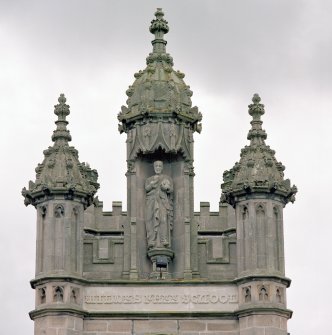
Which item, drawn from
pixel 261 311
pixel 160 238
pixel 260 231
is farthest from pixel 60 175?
pixel 261 311

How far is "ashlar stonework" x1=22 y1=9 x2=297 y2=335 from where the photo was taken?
55625 millimetres

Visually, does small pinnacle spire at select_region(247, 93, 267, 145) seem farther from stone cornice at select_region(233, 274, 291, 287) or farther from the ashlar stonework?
stone cornice at select_region(233, 274, 291, 287)

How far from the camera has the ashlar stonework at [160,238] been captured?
55.6 meters

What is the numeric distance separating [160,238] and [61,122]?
4.29 metres

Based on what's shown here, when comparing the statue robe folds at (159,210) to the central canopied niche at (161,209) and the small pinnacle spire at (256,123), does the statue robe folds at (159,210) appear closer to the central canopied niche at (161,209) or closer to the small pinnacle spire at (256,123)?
the central canopied niche at (161,209)

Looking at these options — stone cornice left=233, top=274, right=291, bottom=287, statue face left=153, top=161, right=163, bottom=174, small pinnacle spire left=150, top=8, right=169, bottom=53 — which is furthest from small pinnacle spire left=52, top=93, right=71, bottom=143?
stone cornice left=233, top=274, right=291, bottom=287

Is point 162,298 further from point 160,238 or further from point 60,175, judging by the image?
point 60,175

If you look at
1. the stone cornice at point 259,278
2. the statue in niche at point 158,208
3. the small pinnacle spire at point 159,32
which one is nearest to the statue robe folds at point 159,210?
the statue in niche at point 158,208

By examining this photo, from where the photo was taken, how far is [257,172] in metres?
56.9

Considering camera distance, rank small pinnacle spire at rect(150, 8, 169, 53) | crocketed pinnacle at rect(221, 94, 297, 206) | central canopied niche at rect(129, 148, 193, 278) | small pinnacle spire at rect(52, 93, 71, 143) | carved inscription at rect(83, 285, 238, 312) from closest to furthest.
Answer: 1. carved inscription at rect(83, 285, 238, 312)
2. crocketed pinnacle at rect(221, 94, 297, 206)
3. central canopied niche at rect(129, 148, 193, 278)
4. small pinnacle spire at rect(52, 93, 71, 143)
5. small pinnacle spire at rect(150, 8, 169, 53)

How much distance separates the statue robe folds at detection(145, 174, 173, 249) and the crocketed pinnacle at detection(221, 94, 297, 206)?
160cm

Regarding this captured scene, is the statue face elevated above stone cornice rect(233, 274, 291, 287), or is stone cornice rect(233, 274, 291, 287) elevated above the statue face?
the statue face

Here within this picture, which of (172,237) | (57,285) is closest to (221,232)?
(172,237)

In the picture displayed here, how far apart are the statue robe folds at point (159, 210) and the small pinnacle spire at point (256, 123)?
2548mm
